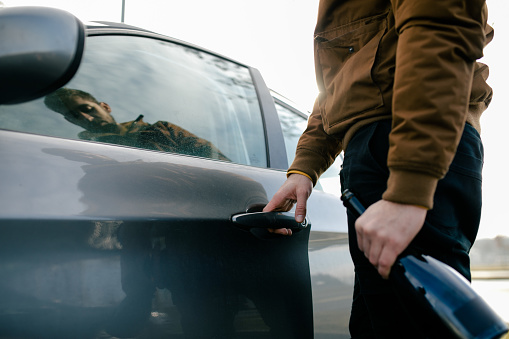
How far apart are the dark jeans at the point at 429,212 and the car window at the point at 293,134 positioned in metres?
0.80

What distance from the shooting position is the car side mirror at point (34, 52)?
785mm

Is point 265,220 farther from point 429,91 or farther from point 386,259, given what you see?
point 429,91

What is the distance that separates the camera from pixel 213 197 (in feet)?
3.95

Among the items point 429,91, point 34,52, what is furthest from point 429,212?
point 34,52

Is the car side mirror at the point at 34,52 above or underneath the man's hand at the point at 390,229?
above

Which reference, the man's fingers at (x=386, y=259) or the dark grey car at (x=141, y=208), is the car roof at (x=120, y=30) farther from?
the man's fingers at (x=386, y=259)

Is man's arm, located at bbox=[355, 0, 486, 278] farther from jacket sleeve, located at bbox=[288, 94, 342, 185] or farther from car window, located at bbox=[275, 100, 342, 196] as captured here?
car window, located at bbox=[275, 100, 342, 196]

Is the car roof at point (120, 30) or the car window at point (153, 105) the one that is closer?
the car window at point (153, 105)

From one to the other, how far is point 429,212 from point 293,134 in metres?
1.14

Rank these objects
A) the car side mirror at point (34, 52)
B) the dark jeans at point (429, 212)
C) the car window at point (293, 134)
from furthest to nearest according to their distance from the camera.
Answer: the car window at point (293, 134) < the dark jeans at point (429, 212) < the car side mirror at point (34, 52)

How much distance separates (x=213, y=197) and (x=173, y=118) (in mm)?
334

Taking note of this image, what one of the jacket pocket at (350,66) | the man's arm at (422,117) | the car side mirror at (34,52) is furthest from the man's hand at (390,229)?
the car side mirror at (34,52)

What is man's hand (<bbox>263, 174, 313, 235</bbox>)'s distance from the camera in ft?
4.08

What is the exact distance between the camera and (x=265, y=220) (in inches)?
50.1
